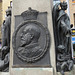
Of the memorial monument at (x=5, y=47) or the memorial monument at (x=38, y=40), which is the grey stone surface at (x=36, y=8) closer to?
the memorial monument at (x=38, y=40)

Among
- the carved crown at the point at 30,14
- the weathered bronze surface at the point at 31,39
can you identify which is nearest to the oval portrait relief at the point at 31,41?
the weathered bronze surface at the point at 31,39

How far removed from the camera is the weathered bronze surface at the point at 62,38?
2.76 metres

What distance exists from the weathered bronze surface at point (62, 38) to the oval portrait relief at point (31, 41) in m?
0.36

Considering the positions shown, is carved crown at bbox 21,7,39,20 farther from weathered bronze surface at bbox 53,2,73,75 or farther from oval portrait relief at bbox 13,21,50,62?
weathered bronze surface at bbox 53,2,73,75

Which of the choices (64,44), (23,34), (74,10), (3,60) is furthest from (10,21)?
(74,10)

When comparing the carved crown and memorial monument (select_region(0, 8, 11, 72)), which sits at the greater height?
the carved crown

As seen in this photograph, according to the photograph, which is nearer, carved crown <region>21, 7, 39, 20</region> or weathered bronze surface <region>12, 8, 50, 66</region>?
weathered bronze surface <region>12, 8, 50, 66</region>

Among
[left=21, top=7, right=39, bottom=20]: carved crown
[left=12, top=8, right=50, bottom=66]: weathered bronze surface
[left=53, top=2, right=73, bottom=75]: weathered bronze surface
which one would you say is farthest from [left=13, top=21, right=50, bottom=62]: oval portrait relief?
[left=53, top=2, right=73, bottom=75]: weathered bronze surface

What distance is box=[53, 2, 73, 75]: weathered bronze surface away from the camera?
2761mm

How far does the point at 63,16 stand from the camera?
120 inches

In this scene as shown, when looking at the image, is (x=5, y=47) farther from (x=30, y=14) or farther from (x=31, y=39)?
(x=30, y=14)

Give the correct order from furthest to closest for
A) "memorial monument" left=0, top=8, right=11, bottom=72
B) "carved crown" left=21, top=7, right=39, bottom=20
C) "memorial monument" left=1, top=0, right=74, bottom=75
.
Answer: "memorial monument" left=0, top=8, right=11, bottom=72 < "carved crown" left=21, top=7, right=39, bottom=20 < "memorial monument" left=1, top=0, right=74, bottom=75

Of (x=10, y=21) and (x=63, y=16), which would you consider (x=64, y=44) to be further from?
(x=10, y=21)

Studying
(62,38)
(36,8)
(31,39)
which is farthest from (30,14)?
(62,38)
